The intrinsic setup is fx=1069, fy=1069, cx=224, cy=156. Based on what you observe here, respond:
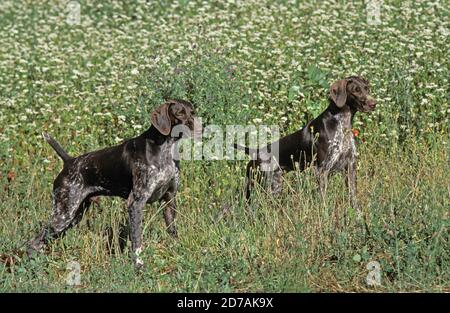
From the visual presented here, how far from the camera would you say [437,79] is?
1081 cm

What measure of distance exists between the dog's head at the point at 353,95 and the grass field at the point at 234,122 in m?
0.53

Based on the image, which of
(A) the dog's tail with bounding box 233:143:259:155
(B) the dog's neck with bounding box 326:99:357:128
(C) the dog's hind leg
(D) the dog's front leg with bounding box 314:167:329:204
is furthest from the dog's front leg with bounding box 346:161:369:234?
(C) the dog's hind leg

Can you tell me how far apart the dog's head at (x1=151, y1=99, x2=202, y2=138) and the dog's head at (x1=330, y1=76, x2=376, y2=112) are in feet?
5.45

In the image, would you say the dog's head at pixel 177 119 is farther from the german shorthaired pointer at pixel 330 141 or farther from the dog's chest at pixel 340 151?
the dog's chest at pixel 340 151

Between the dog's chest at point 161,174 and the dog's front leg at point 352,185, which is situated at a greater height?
the dog's chest at point 161,174

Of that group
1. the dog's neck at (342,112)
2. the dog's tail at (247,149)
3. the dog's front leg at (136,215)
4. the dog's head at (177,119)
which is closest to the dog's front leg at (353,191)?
the dog's neck at (342,112)

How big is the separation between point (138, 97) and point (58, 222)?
1.89 metres

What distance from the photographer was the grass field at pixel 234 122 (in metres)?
7.54

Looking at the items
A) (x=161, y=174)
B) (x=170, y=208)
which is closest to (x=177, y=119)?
(x=161, y=174)

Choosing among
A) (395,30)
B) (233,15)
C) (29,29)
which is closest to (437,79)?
(395,30)

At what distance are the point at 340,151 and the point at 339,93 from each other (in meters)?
0.53

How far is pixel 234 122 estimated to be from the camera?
10.0 meters

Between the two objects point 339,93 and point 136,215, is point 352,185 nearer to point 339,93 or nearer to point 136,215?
point 339,93
